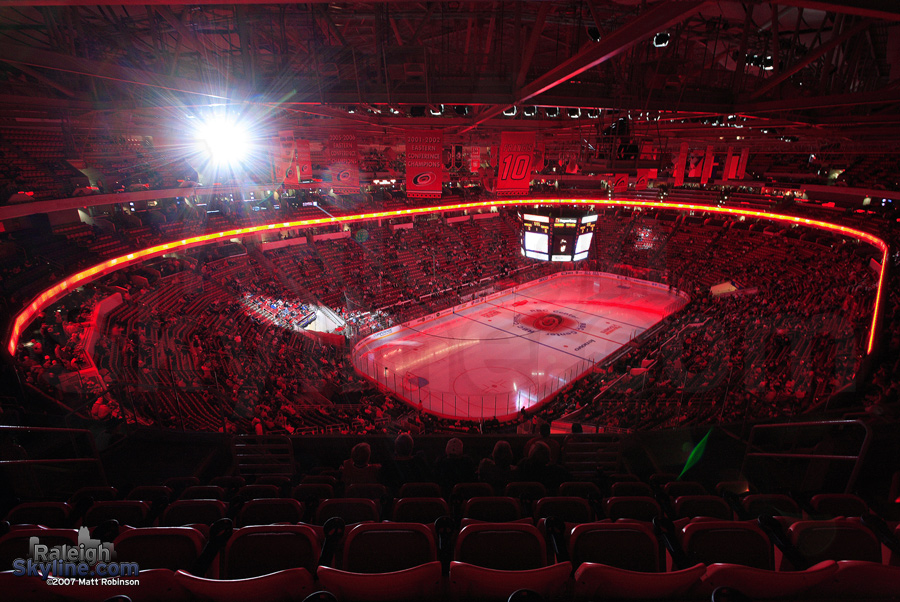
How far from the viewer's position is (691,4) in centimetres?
331

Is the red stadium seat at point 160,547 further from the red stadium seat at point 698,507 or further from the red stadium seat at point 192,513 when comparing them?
the red stadium seat at point 698,507

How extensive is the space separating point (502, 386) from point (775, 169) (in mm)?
27669

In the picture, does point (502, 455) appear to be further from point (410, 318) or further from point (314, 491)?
point (410, 318)

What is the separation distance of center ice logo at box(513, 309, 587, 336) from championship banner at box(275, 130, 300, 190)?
41.4 ft

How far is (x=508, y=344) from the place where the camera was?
19469 mm

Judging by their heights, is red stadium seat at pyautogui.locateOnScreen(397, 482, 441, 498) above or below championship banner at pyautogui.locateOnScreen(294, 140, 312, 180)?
below

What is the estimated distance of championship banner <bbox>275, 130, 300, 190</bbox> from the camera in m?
14.1

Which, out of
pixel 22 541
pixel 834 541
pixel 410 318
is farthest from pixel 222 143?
pixel 834 541

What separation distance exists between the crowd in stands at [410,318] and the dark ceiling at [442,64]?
5126 millimetres

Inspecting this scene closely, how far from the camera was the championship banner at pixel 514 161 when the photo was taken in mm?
11336

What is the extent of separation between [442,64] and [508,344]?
1319cm

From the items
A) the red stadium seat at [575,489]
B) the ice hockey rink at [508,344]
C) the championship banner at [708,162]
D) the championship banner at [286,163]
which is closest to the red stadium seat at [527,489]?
the red stadium seat at [575,489]

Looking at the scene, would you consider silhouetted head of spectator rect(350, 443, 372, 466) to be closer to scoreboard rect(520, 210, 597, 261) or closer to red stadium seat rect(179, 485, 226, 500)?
red stadium seat rect(179, 485, 226, 500)

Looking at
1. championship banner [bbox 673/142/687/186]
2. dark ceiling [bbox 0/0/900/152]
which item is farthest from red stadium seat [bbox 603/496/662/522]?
championship banner [bbox 673/142/687/186]
